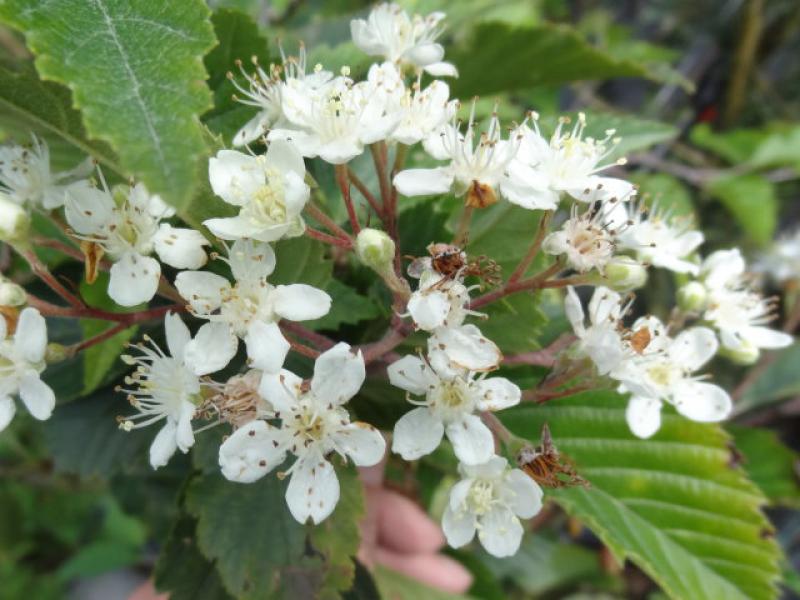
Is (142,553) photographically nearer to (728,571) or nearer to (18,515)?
(18,515)

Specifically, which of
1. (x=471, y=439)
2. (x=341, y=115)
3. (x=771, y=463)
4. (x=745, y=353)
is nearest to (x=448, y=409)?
(x=471, y=439)

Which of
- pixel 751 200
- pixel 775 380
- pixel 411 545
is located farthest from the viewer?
pixel 751 200

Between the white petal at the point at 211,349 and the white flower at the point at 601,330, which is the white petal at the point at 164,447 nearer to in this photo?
the white petal at the point at 211,349

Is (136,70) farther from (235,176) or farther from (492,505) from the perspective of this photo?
(492,505)

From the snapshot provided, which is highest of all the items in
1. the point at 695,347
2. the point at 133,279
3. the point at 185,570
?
the point at 695,347

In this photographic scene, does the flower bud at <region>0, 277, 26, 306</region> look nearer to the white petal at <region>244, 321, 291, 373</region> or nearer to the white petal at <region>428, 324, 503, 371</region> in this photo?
the white petal at <region>244, 321, 291, 373</region>

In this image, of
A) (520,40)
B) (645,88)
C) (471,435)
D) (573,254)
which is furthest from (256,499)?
(645,88)

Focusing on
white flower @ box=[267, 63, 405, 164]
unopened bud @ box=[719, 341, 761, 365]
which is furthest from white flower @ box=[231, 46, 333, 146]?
unopened bud @ box=[719, 341, 761, 365]
